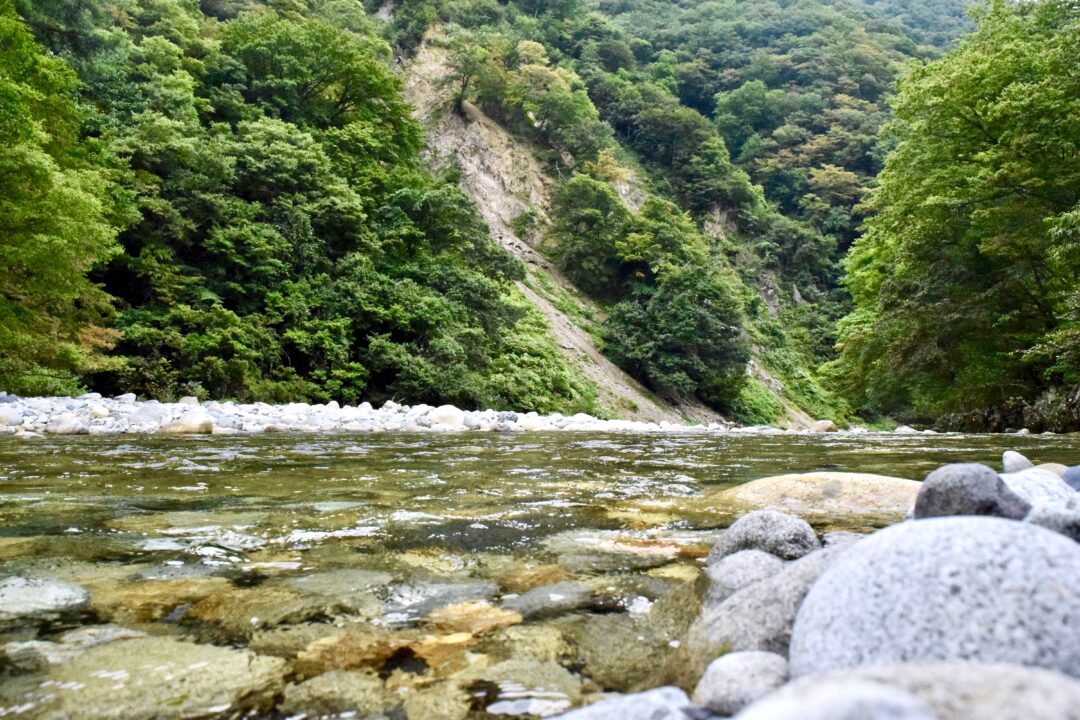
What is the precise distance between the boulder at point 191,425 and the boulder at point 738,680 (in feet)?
28.3

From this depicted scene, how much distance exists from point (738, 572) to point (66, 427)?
8769mm

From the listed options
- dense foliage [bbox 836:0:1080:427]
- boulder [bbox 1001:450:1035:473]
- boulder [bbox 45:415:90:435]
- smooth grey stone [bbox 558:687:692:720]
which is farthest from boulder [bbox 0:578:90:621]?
dense foliage [bbox 836:0:1080:427]

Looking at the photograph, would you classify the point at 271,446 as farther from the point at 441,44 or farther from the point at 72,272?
the point at 441,44

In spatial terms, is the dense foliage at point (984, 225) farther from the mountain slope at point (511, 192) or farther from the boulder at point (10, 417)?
the boulder at point (10, 417)

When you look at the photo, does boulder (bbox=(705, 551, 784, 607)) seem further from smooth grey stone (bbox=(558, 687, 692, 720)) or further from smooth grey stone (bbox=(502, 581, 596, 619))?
smooth grey stone (bbox=(558, 687, 692, 720))

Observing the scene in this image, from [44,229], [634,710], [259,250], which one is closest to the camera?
[634,710]

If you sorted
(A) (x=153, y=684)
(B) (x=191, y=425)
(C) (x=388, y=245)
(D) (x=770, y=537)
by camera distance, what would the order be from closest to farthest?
(A) (x=153, y=684), (D) (x=770, y=537), (B) (x=191, y=425), (C) (x=388, y=245)

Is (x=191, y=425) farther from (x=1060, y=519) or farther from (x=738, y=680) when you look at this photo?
(x=1060, y=519)

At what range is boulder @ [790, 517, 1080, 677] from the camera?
3.61 ft

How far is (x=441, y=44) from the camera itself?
1489 inches

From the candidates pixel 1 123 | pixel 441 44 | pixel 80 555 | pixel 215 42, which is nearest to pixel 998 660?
pixel 80 555

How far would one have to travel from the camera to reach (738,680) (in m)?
1.34

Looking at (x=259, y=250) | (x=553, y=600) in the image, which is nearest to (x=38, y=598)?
(x=553, y=600)

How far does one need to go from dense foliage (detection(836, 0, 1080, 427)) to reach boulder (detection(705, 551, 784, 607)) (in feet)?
34.9
